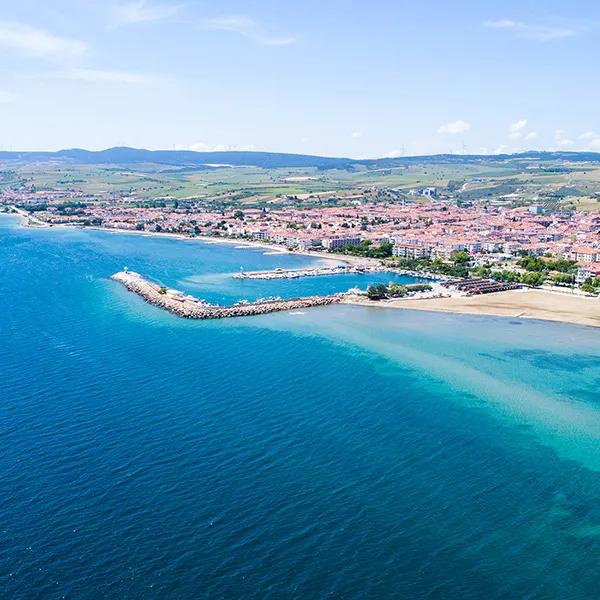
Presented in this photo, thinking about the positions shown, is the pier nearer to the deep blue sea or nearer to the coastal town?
the coastal town

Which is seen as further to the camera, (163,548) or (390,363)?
(390,363)

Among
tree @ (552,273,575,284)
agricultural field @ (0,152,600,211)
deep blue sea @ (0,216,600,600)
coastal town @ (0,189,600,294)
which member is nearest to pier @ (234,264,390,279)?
coastal town @ (0,189,600,294)

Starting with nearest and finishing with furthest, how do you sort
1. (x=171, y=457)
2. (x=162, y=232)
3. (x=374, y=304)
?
(x=171, y=457), (x=374, y=304), (x=162, y=232)

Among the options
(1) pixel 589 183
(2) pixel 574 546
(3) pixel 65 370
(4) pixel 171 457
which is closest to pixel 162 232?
(3) pixel 65 370

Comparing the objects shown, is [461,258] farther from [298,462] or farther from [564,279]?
[298,462]

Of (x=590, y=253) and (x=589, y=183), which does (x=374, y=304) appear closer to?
(x=590, y=253)

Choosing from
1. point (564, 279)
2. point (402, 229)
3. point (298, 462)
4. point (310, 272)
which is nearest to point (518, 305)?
point (564, 279)

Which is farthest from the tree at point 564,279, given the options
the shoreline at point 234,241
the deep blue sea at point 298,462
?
the shoreline at point 234,241
